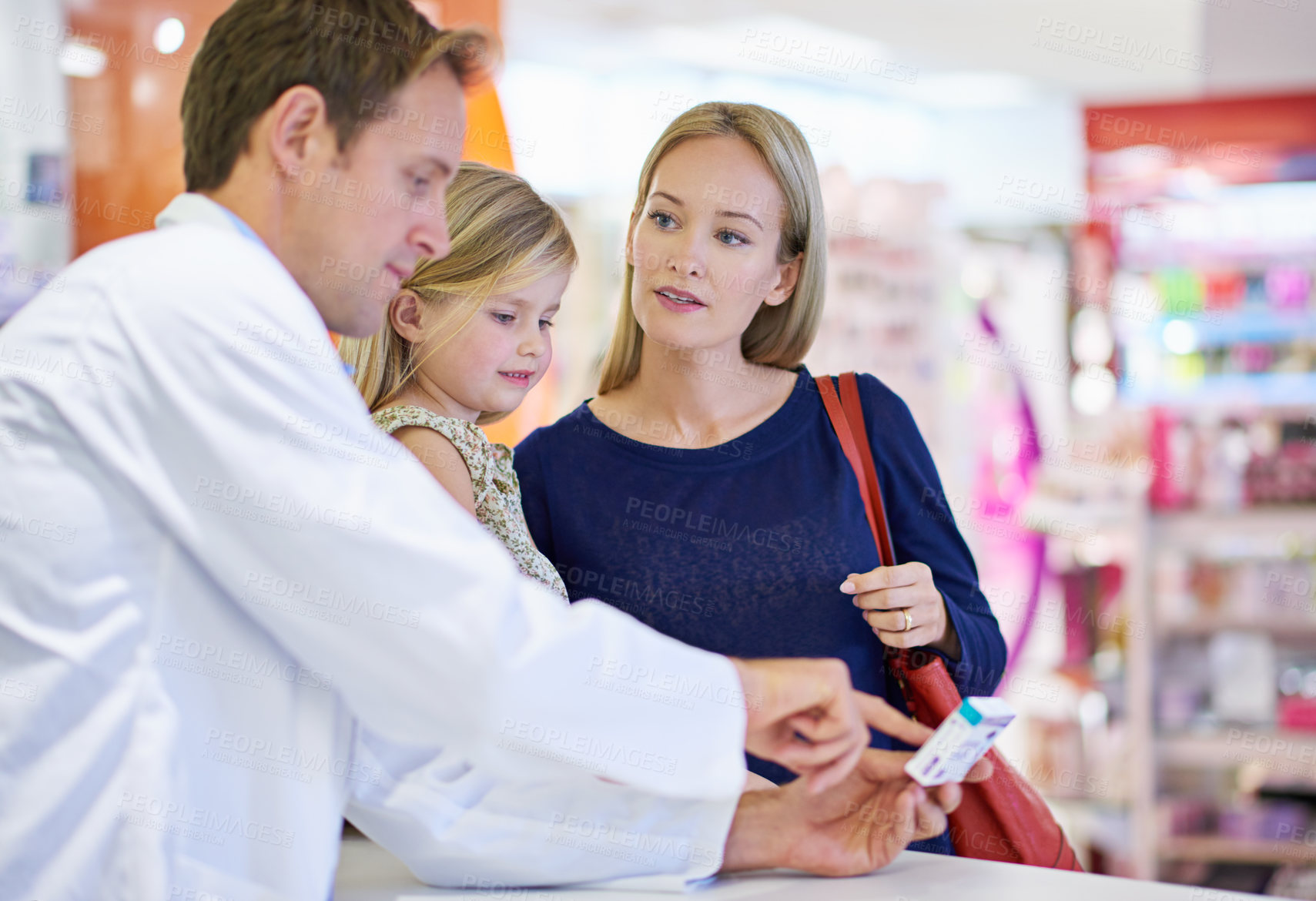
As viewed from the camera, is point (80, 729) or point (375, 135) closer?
point (80, 729)

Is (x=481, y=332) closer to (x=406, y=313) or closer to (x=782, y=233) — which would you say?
(x=406, y=313)

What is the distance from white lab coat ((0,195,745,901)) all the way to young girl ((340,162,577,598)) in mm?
642

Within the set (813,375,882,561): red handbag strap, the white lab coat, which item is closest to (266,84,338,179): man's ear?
the white lab coat

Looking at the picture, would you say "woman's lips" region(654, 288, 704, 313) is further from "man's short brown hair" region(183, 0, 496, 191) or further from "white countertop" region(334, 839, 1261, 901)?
"white countertop" region(334, 839, 1261, 901)

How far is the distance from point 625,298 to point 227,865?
137 cm

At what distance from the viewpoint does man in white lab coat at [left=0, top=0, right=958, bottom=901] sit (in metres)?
1.05

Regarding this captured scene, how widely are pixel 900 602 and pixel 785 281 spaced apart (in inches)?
28.4

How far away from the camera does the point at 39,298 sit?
1.13 meters

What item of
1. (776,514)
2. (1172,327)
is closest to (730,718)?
(776,514)

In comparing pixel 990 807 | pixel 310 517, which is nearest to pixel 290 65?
pixel 310 517

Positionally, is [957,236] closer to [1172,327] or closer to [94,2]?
[1172,327]

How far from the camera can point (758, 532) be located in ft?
6.55

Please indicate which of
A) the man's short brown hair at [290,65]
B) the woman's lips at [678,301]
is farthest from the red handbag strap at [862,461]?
the man's short brown hair at [290,65]

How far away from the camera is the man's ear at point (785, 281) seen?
2.21 m
